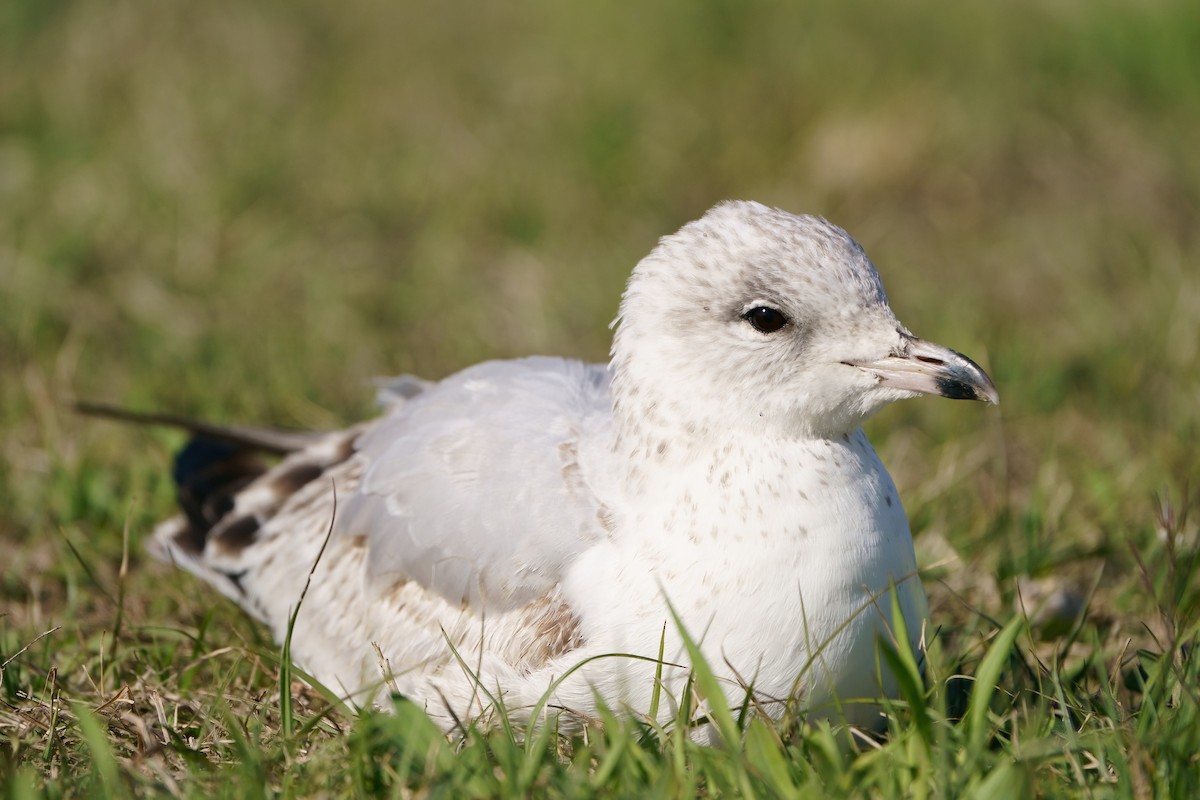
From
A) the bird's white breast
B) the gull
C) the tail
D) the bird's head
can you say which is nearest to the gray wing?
the gull

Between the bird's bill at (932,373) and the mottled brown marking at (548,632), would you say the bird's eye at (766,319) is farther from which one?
the mottled brown marking at (548,632)

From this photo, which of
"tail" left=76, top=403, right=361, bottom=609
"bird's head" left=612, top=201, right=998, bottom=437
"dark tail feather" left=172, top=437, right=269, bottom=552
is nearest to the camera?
"bird's head" left=612, top=201, right=998, bottom=437

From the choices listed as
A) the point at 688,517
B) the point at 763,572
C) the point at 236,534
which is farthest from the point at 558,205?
the point at 763,572

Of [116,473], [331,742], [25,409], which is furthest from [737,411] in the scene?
[25,409]

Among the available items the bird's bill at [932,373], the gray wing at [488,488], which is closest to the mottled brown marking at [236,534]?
the gray wing at [488,488]

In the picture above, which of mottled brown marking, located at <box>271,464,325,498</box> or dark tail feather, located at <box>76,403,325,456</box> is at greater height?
dark tail feather, located at <box>76,403,325,456</box>

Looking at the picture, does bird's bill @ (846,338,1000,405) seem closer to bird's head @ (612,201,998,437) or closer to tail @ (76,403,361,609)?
bird's head @ (612,201,998,437)
